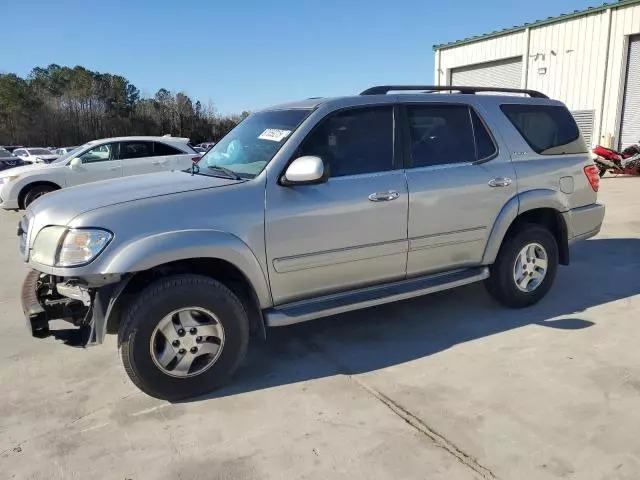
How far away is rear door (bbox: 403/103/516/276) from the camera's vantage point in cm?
414

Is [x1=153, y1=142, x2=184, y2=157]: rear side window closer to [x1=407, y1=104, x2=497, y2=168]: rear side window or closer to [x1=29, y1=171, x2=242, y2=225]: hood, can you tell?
[x1=29, y1=171, x2=242, y2=225]: hood

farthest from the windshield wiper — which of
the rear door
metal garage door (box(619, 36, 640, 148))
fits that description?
metal garage door (box(619, 36, 640, 148))

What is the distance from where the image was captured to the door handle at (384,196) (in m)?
3.86

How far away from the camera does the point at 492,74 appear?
2367cm

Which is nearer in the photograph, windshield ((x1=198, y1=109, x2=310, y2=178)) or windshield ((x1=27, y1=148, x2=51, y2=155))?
windshield ((x1=198, y1=109, x2=310, y2=178))

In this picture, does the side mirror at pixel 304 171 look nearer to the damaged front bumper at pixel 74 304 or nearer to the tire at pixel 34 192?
the damaged front bumper at pixel 74 304

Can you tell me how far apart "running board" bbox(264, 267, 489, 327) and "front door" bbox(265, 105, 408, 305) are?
0.06 meters

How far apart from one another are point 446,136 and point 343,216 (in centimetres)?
128

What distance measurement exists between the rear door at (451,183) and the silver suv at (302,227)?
13 millimetres

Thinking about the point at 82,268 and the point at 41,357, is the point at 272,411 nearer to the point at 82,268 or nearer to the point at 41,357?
the point at 82,268

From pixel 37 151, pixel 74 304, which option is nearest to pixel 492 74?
pixel 74 304

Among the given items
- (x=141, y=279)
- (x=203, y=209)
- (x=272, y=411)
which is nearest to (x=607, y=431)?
(x=272, y=411)

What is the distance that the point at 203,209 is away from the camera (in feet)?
10.9

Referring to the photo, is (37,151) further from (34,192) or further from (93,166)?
(93,166)
